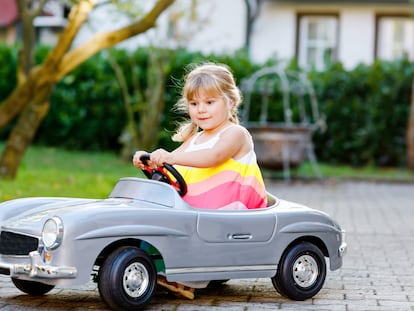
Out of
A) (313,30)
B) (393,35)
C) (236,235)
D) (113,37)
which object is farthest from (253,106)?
(236,235)

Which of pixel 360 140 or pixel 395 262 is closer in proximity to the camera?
pixel 395 262

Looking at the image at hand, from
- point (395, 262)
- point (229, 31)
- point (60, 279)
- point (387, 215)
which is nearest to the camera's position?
point (60, 279)

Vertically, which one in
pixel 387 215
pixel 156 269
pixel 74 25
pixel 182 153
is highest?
pixel 74 25

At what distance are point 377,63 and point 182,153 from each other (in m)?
13.3

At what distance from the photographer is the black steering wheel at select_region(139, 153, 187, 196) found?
5863mm

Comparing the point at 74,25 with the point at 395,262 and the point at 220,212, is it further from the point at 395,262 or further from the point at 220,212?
the point at 220,212

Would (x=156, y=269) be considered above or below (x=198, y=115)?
below

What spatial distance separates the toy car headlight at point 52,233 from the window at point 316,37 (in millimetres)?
19568

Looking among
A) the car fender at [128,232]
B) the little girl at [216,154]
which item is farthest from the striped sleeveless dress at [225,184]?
the car fender at [128,232]

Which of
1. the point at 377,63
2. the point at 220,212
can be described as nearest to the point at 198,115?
the point at 220,212

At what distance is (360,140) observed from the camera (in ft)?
62.5

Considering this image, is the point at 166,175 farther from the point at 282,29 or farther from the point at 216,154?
the point at 282,29

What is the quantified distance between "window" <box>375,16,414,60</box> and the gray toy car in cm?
1850

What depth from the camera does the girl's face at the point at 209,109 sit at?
6176mm
